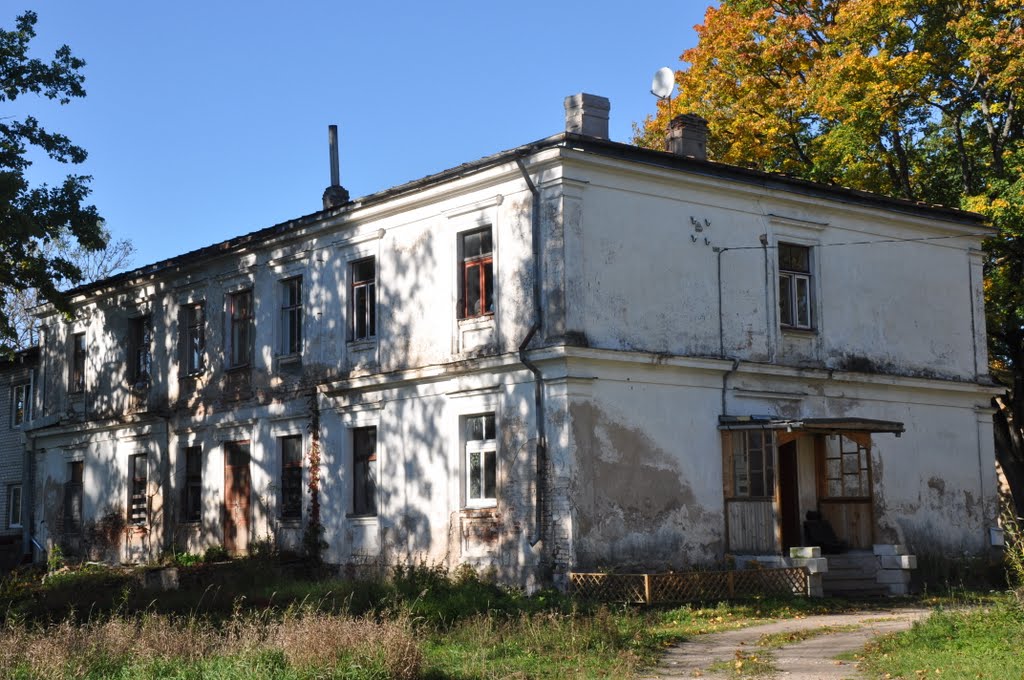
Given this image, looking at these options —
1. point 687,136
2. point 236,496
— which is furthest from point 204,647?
point 236,496

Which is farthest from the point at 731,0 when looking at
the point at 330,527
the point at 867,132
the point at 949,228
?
the point at 330,527

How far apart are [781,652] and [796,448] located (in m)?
8.94

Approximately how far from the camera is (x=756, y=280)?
22.8 m

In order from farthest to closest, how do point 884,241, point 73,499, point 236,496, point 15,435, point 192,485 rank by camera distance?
point 15,435
point 73,499
point 192,485
point 236,496
point 884,241

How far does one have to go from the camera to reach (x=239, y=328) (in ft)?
91.6

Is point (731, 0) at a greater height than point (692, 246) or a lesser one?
greater

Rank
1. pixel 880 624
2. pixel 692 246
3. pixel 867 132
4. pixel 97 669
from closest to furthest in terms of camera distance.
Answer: pixel 97 669 < pixel 880 624 < pixel 692 246 < pixel 867 132

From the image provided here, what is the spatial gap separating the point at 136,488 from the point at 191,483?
92.0 inches

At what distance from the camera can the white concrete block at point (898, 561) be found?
2156 cm

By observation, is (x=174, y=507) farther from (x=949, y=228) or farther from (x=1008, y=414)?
A: (x=1008, y=414)

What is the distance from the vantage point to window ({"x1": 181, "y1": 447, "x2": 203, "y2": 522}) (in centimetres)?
2867

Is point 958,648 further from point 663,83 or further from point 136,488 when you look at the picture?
point 136,488

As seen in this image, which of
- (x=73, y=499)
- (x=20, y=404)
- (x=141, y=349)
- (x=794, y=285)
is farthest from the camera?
(x=20, y=404)

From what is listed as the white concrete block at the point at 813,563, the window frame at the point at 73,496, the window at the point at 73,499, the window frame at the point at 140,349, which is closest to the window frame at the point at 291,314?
the window frame at the point at 140,349
